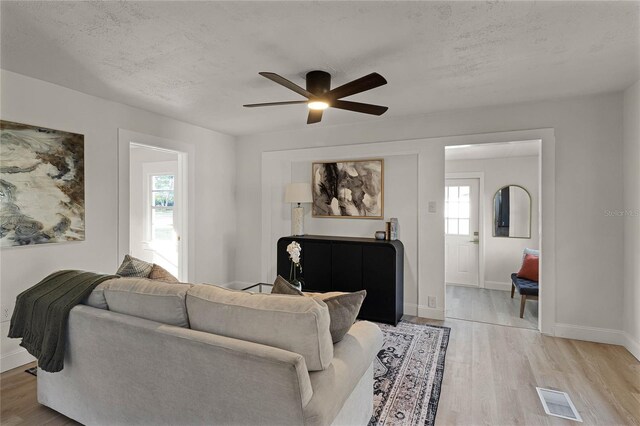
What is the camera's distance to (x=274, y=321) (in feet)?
4.84

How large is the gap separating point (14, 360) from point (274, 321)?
286 cm

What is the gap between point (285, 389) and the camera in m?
1.29

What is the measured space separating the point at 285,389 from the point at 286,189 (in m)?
3.64

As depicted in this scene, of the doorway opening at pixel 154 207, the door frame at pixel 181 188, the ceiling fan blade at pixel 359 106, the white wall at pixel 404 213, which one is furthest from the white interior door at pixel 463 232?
the doorway opening at pixel 154 207

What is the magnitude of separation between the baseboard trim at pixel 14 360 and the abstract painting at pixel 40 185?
935mm

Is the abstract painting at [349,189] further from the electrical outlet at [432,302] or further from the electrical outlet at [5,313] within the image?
the electrical outlet at [5,313]

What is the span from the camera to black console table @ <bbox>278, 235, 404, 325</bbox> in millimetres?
3787

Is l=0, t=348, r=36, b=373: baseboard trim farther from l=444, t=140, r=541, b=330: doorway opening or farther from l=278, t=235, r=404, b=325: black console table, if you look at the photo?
l=444, t=140, r=541, b=330: doorway opening

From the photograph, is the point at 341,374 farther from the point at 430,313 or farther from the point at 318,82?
the point at 430,313

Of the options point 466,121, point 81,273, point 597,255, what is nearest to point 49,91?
point 81,273

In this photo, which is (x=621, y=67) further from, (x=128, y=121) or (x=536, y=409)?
(x=128, y=121)

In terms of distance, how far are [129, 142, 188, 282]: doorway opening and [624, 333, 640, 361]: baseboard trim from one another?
5.63 meters

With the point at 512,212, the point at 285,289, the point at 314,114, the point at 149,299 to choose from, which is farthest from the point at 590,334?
the point at 149,299

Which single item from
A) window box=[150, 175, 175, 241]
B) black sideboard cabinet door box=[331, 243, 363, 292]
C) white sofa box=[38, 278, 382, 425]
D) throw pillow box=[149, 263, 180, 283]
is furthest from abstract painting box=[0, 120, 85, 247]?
black sideboard cabinet door box=[331, 243, 363, 292]
